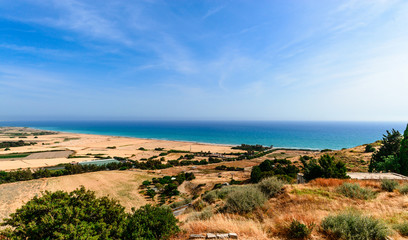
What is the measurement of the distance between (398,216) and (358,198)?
2102mm

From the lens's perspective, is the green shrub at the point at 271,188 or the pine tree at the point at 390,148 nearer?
the green shrub at the point at 271,188

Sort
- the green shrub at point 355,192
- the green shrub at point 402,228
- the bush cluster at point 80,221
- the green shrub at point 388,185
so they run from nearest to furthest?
the green shrub at point 402,228, the bush cluster at point 80,221, the green shrub at point 355,192, the green shrub at point 388,185

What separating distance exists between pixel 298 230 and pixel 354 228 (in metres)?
1.63

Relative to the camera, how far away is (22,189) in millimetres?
27125

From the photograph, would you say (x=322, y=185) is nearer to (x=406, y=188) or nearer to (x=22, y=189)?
(x=406, y=188)

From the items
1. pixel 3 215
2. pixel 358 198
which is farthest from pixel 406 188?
pixel 3 215

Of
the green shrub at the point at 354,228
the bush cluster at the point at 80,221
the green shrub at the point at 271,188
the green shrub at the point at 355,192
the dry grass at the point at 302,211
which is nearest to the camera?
the green shrub at the point at 354,228

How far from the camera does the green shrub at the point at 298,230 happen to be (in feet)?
18.4

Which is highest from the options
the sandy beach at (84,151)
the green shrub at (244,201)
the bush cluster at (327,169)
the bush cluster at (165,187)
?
the bush cluster at (327,169)

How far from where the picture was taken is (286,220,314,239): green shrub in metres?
5.59

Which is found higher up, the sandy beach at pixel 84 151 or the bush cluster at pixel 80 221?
the bush cluster at pixel 80 221

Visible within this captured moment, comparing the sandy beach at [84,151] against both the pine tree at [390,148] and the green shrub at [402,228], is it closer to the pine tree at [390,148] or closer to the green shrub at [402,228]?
the pine tree at [390,148]

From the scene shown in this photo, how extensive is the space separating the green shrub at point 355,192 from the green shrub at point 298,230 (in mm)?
5151

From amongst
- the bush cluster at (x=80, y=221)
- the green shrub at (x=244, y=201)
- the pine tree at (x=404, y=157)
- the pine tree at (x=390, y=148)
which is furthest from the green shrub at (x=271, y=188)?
the pine tree at (x=390, y=148)
